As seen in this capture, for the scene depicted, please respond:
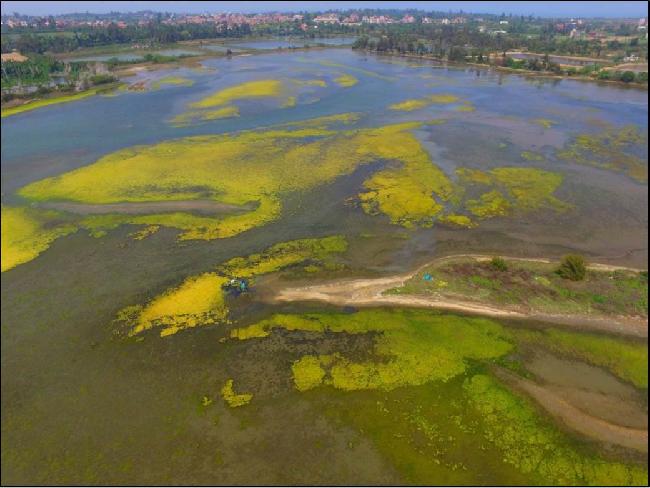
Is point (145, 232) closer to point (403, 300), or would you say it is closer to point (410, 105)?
point (403, 300)

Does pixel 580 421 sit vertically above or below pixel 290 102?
below

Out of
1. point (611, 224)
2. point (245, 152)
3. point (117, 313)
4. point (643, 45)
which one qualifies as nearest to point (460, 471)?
point (117, 313)

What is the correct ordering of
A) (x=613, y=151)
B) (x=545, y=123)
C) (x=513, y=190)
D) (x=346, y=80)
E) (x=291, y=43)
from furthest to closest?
(x=291, y=43) < (x=346, y=80) < (x=545, y=123) < (x=613, y=151) < (x=513, y=190)

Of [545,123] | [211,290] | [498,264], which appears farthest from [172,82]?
[498,264]

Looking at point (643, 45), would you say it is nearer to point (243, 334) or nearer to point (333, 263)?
point (333, 263)

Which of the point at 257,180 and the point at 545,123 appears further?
the point at 545,123

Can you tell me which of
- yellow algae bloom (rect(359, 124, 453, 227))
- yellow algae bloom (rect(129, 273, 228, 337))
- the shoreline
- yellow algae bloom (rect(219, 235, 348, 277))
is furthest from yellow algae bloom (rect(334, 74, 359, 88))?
yellow algae bloom (rect(129, 273, 228, 337))

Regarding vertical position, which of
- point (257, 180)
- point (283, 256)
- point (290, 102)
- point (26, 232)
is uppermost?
point (290, 102)

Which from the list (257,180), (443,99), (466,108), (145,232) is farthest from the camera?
(443,99)
